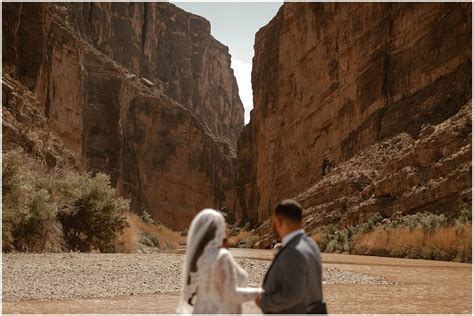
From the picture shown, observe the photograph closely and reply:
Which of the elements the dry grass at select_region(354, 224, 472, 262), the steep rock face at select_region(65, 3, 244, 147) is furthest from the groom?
the steep rock face at select_region(65, 3, 244, 147)

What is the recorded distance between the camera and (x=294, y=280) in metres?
3.88

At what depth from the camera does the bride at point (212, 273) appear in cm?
411

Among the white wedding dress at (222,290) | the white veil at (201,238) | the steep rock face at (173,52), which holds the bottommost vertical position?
the white wedding dress at (222,290)

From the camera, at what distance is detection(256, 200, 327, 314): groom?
3885 millimetres

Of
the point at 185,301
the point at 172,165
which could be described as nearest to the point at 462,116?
the point at 185,301

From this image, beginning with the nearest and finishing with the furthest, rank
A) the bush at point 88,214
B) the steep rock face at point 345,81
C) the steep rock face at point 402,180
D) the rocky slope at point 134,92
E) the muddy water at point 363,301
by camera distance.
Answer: the muddy water at point 363,301, the bush at point 88,214, the steep rock face at point 402,180, the rocky slope at point 134,92, the steep rock face at point 345,81

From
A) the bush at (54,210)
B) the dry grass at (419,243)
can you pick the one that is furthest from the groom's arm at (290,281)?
the dry grass at (419,243)

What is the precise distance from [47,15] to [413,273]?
27.1 metres

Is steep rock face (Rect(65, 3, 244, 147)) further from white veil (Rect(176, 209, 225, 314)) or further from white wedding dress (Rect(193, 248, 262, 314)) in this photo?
white wedding dress (Rect(193, 248, 262, 314))

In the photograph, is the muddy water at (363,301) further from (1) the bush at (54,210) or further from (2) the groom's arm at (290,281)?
(1) the bush at (54,210)

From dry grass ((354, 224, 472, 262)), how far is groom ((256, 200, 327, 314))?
1711 centimetres

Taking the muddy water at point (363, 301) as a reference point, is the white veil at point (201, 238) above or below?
above

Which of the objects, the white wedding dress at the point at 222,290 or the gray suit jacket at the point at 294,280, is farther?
the white wedding dress at the point at 222,290

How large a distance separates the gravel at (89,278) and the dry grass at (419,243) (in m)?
6.29
